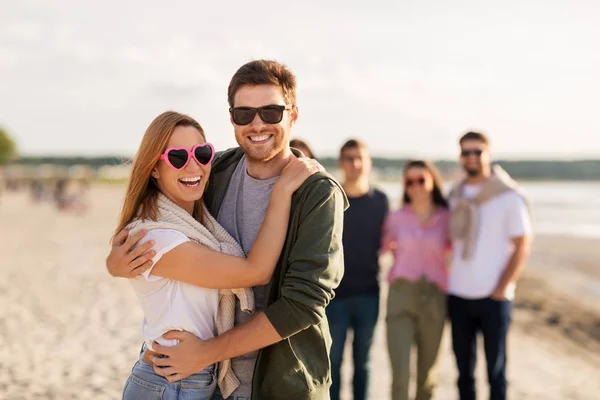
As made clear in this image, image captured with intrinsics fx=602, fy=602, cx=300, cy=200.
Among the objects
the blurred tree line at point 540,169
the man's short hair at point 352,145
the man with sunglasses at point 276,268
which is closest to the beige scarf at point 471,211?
the man's short hair at point 352,145

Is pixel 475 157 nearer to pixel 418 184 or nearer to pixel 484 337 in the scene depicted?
pixel 418 184

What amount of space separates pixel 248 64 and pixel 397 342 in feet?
10.0

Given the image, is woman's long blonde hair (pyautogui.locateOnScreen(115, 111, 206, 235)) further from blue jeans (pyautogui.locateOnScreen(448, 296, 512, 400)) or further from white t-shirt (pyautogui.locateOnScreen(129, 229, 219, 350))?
blue jeans (pyautogui.locateOnScreen(448, 296, 512, 400))

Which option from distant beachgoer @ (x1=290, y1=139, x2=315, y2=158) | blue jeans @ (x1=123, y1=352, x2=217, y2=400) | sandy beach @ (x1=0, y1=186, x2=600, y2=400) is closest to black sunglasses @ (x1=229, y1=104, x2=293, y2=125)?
blue jeans @ (x1=123, y1=352, x2=217, y2=400)

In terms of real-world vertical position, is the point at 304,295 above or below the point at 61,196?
above

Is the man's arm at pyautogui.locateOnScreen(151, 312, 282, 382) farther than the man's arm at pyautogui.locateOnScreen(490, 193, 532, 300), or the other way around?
the man's arm at pyautogui.locateOnScreen(490, 193, 532, 300)

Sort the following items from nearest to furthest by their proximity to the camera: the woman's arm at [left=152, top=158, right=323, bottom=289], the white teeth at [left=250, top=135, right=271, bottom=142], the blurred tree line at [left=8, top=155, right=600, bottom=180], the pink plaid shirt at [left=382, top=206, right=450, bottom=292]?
the woman's arm at [left=152, top=158, right=323, bottom=289], the white teeth at [left=250, top=135, right=271, bottom=142], the pink plaid shirt at [left=382, top=206, right=450, bottom=292], the blurred tree line at [left=8, top=155, right=600, bottom=180]

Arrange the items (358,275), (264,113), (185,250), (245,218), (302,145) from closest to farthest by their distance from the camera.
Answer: (185,250)
(264,113)
(245,218)
(358,275)
(302,145)

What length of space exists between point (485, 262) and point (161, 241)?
3287mm

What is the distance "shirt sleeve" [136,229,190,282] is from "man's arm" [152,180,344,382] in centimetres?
27

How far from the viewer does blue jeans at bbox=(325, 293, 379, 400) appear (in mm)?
5105

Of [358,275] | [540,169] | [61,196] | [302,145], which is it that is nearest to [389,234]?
[358,275]

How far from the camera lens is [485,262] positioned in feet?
16.4

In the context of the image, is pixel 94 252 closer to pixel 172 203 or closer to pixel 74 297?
pixel 74 297
